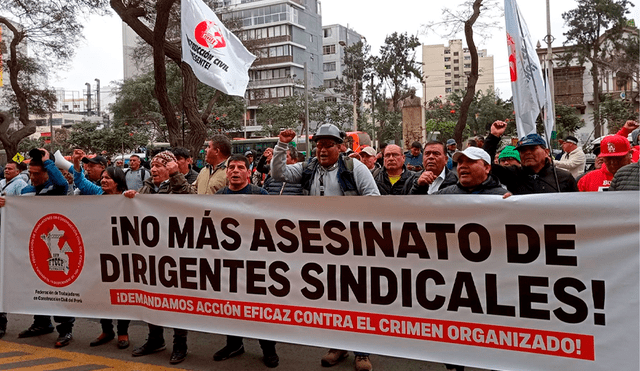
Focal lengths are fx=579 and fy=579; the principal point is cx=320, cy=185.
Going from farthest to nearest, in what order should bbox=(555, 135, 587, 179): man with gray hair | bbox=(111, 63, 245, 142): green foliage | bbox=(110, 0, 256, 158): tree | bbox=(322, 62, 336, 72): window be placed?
bbox=(322, 62, 336, 72): window, bbox=(111, 63, 245, 142): green foliage, bbox=(110, 0, 256, 158): tree, bbox=(555, 135, 587, 179): man with gray hair

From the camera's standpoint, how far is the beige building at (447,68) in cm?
12716

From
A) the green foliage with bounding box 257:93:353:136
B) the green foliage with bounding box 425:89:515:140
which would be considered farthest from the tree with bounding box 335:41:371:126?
the green foliage with bounding box 425:89:515:140

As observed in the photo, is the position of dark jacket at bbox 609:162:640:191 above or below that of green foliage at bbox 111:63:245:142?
below

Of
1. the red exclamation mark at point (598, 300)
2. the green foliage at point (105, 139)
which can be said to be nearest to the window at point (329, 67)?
the green foliage at point (105, 139)

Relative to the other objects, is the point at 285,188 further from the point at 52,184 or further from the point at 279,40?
the point at 279,40

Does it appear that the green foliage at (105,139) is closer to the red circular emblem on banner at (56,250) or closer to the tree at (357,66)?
the tree at (357,66)

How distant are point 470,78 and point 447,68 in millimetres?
132158

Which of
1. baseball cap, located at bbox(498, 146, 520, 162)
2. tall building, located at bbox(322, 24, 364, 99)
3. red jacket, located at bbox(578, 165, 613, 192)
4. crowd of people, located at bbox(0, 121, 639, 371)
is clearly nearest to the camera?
crowd of people, located at bbox(0, 121, 639, 371)

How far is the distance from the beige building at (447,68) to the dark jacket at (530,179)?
115222mm

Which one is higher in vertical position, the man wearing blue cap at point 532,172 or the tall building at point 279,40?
the tall building at point 279,40

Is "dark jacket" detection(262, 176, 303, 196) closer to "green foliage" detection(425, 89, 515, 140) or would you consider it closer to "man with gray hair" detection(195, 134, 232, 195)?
"man with gray hair" detection(195, 134, 232, 195)

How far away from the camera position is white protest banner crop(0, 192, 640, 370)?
328 cm

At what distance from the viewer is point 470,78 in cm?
1705

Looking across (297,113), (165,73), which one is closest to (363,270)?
(165,73)
